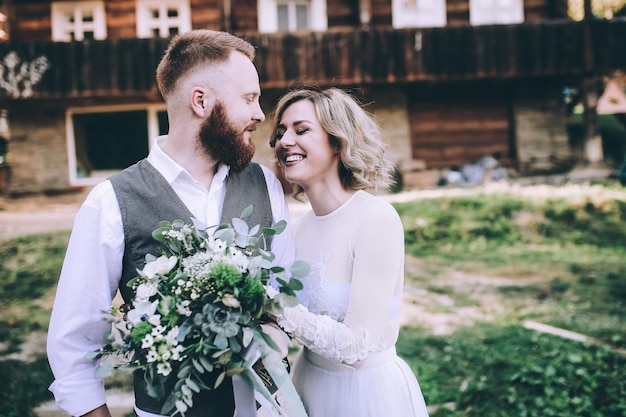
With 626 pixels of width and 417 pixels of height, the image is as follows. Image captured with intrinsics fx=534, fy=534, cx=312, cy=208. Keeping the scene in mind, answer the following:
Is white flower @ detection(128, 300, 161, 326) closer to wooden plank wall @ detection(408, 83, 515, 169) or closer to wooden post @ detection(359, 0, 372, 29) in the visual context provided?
wooden post @ detection(359, 0, 372, 29)

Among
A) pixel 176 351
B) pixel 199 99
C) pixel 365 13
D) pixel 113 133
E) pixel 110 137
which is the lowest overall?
pixel 176 351

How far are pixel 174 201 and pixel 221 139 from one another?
342 mm

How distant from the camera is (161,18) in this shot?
1427 cm

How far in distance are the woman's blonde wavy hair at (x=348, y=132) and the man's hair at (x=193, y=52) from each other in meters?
0.42

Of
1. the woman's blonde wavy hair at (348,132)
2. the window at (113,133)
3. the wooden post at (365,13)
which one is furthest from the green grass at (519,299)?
the window at (113,133)

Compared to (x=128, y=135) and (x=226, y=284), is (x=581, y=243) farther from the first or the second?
(x=128, y=135)

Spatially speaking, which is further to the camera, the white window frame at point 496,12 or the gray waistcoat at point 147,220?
the white window frame at point 496,12

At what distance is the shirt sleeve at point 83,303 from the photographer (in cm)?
199

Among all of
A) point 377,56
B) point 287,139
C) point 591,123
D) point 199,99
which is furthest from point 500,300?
point 591,123

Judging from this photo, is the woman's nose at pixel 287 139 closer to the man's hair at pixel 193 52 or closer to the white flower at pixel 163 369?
the man's hair at pixel 193 52

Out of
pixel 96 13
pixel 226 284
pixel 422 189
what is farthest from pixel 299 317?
pixel 96 13

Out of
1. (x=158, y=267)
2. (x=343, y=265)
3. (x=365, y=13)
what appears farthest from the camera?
(x=365, y=13)

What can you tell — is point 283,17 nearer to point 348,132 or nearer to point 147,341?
point 348,132

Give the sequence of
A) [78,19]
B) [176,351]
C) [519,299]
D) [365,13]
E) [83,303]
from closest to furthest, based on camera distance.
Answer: [176,351], [83,303], [519,299], [365,13], [78,19]
